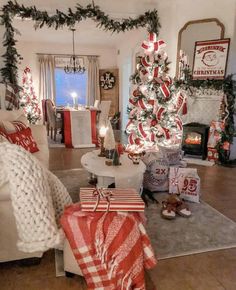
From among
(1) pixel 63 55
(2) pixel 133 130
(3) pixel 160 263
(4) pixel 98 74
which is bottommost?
(3) pixel 160 263

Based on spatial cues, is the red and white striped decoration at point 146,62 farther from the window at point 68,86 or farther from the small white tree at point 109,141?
the window at point 68,86

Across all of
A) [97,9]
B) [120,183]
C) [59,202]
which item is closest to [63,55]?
[97,9]

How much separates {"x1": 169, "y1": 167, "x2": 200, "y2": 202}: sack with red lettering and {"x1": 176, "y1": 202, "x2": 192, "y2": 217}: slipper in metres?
0.28

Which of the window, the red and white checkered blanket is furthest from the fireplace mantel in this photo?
the window

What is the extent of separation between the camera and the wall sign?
28.0 ft

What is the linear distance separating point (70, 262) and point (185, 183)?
1.69 metres

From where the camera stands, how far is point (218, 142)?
14.5 feet

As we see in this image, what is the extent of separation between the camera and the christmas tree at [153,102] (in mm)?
3773

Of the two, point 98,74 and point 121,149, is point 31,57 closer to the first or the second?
point 98,74

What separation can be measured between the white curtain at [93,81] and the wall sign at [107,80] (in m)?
0.17

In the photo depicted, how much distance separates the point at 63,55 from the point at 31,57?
998 mm

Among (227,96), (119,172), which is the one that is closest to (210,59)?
(227,96)

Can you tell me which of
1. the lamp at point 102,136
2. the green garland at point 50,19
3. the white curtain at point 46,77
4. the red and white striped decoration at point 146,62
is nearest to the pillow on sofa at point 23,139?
the lamp at point 102,136

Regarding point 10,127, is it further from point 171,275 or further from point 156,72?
point 171,275
